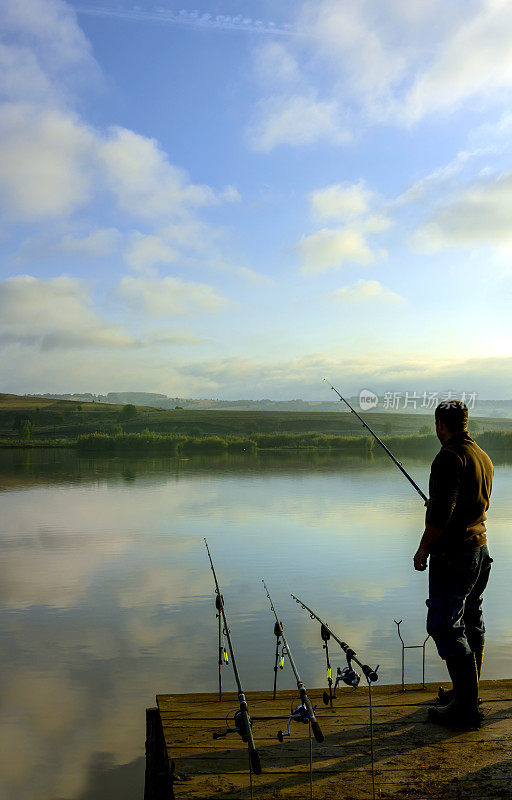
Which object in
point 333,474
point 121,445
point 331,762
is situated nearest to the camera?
point 331,762

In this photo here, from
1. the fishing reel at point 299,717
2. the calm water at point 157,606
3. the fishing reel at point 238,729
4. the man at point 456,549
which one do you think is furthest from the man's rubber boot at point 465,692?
the calm water at point 157,606

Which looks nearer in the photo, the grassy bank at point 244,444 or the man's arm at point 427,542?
the man's arm at point 427,542

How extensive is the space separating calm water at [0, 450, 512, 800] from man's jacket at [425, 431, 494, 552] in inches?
135

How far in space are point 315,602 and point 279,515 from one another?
409 inches

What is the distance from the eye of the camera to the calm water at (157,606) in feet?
20.4

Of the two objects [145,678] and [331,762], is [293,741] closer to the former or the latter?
[331,762]

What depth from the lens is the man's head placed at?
415cm

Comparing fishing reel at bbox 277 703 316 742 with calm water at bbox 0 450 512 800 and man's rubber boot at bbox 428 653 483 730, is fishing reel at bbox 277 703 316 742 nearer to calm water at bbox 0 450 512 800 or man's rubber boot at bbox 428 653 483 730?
man's rubber boot at bbox 428 653 483 730

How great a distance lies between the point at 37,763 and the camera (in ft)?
18.7

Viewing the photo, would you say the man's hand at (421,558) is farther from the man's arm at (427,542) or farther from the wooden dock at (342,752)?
the wooden dock at (342,752)

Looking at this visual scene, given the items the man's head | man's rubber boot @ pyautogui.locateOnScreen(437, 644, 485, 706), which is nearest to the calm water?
man's rubber boot @ pyautogui.locateOnScreen(437, 644, 485, 706)

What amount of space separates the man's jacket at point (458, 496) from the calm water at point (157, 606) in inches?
135

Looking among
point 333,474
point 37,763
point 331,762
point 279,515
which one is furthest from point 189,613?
point 333,474

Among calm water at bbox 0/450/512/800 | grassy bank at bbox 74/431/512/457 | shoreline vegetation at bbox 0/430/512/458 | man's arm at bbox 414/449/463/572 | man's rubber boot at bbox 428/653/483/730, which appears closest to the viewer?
man's arm at bbox 414/449/463/572
